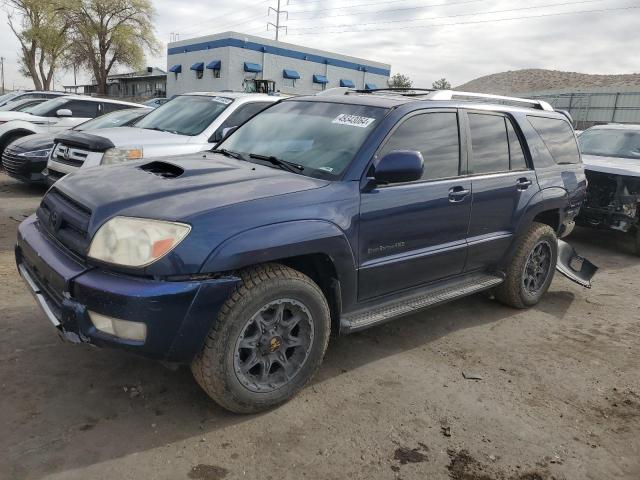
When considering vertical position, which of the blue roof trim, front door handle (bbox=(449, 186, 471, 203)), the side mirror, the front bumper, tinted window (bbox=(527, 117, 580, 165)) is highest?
the blue roof trim

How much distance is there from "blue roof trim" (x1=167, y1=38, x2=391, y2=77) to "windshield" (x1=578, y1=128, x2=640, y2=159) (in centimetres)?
3278

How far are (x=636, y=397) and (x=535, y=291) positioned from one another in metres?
1.62

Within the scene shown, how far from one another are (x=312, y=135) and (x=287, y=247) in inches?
45.4

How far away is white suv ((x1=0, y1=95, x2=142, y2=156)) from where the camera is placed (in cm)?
983

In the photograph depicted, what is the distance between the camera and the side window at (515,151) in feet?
14.6

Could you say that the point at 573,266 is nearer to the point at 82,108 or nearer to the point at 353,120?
the point at 353,120

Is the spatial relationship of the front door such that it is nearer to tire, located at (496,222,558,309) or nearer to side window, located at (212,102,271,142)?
tire, located at (496,222,558,309)

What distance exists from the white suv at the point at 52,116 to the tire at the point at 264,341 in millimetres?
8309

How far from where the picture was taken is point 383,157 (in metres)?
3.21

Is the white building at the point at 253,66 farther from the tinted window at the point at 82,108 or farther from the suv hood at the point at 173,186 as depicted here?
the suv hood at the point at 173,186

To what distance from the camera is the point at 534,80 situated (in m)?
63.8

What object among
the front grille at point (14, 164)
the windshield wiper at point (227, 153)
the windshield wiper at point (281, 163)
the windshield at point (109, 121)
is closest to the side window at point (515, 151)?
the windshield wiper at point (281, 163)

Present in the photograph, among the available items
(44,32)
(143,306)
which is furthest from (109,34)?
(143,306)

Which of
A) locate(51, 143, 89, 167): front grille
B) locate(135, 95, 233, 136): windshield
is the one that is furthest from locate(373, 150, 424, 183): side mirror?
locate(51, 143, 89, 167): front grille
